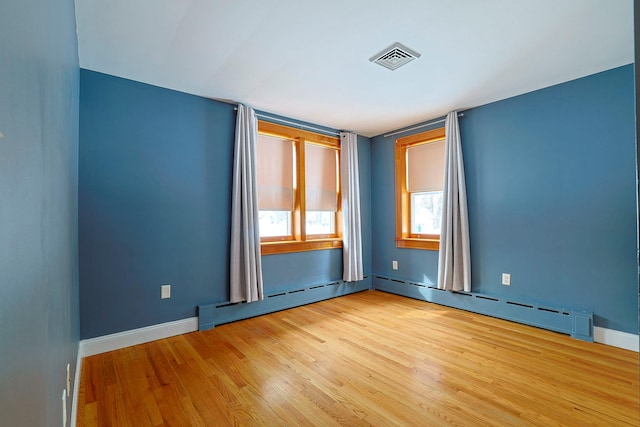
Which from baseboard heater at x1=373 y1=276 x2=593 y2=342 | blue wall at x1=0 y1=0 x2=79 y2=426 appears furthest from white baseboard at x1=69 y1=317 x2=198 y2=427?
baseboard heater at x1=373 y1=276 x2=593 y2=342

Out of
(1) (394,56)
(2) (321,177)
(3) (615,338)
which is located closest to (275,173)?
(2) (321,177)

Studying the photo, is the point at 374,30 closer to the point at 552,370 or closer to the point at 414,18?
the point at 414,18

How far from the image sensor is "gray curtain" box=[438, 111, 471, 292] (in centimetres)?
332

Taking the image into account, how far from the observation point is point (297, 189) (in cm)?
383

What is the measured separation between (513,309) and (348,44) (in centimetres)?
305

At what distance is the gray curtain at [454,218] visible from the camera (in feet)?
10.9

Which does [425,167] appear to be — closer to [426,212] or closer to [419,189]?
[419,189]

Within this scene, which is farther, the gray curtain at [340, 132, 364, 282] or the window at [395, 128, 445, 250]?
the gray curtain at [340, 132, 364, 282]

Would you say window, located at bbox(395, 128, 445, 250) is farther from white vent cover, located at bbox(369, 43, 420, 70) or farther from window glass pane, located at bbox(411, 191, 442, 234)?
white vent cover, located at bbox(369, 43, 420, 70)

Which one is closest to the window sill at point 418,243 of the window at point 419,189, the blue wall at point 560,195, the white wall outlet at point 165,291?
the window at point 419,189

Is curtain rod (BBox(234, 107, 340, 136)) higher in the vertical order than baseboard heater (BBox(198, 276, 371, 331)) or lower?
higher

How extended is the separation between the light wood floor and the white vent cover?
2.39 m

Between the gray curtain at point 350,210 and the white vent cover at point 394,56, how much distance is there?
181cm

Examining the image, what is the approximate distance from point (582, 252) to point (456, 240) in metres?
1.10
